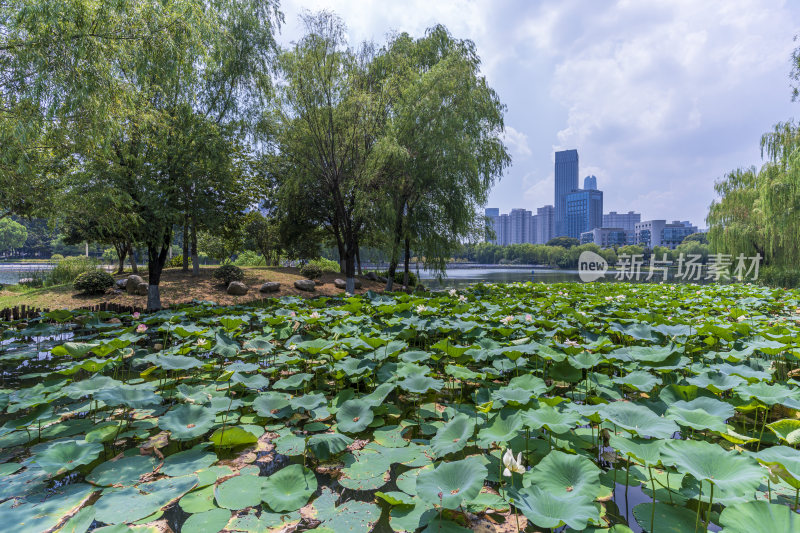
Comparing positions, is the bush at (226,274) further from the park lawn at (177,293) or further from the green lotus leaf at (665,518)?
the green lotus leaf at (665,518)

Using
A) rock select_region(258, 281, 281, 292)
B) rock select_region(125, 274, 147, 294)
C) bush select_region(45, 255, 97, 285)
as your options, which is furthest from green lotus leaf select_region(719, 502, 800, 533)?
bush select_region(45, 255, 97, 285)

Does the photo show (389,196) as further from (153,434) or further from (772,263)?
(772,263)

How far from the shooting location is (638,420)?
1515 mm

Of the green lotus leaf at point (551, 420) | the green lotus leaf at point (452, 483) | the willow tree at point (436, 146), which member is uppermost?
the willow tree at point (436, 146)

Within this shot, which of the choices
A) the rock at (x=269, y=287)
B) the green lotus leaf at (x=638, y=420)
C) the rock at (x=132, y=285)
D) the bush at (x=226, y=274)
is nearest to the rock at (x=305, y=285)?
the rock at (x=269, y=287)

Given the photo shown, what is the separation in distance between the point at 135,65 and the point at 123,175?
2856mm

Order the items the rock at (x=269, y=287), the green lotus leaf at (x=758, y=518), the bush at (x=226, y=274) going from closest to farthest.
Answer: the green lotus leaf at (x=758, y=518)
the rock at (x=269, y=287)
the bush at (x=226, y=274)

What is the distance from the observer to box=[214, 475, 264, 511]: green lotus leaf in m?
1.43

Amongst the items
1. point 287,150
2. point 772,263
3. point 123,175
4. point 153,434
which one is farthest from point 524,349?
point 772,263

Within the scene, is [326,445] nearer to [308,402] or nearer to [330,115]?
[308,402]

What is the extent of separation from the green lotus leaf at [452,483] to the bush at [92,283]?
11109 mm

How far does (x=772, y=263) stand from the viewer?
1341 centimetres

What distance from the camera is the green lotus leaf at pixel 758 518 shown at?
872mm

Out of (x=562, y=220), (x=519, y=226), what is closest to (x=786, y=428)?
(x=519, y=226)
